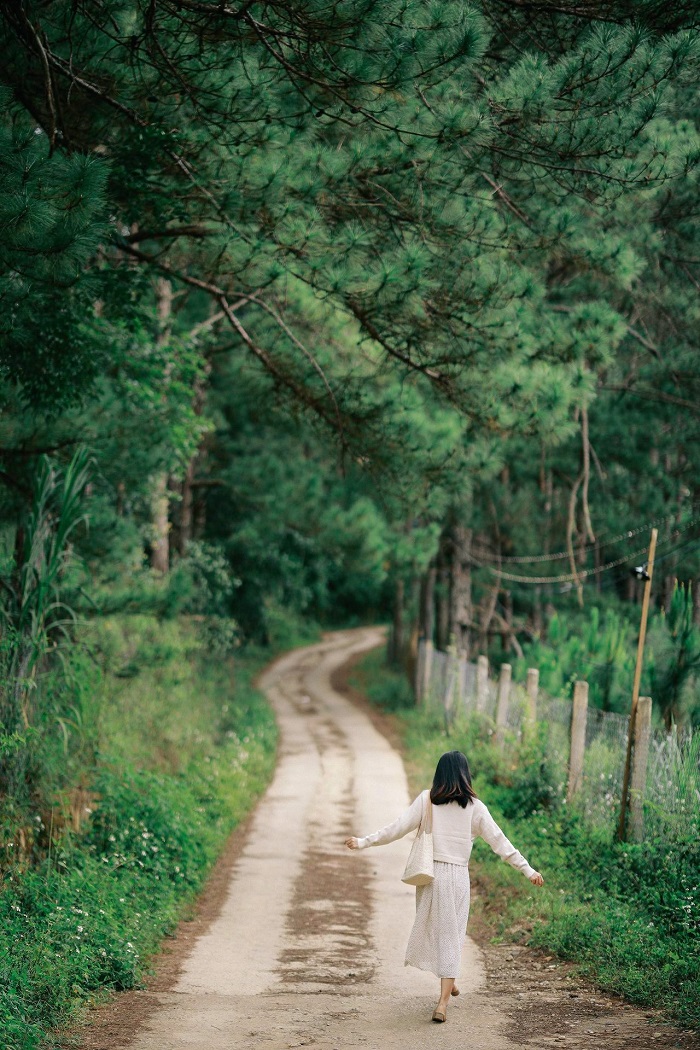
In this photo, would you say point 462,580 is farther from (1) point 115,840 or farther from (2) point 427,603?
(1) point 115,840

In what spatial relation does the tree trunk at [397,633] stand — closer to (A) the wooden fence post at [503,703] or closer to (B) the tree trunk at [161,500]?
(B) the tree trunk at [161,500]

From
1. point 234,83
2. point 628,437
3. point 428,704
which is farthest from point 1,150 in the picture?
point 428,704

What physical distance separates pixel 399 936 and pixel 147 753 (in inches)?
200

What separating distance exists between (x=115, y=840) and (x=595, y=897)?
12.7 feet

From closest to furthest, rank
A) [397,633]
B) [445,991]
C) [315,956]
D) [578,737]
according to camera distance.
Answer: [445,991], [315,956], [578,737], [397,633]

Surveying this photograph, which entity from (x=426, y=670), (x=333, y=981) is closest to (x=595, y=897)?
(x=333, y=981)

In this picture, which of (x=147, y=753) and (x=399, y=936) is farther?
(x=147, y=753)

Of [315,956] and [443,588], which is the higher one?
[443,588]

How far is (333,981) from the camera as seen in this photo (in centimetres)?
668

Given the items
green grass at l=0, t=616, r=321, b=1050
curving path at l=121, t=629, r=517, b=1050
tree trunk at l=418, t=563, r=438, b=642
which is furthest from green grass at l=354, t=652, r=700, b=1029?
tree trunk at l=418, t=563, r=438, b=642

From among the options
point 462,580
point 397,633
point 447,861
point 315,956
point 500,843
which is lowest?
point 315,956

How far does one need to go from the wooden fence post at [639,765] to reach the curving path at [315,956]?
1.79 meters

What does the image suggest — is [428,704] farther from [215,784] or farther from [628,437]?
[215,784]

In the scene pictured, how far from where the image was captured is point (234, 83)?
7.24 metres
